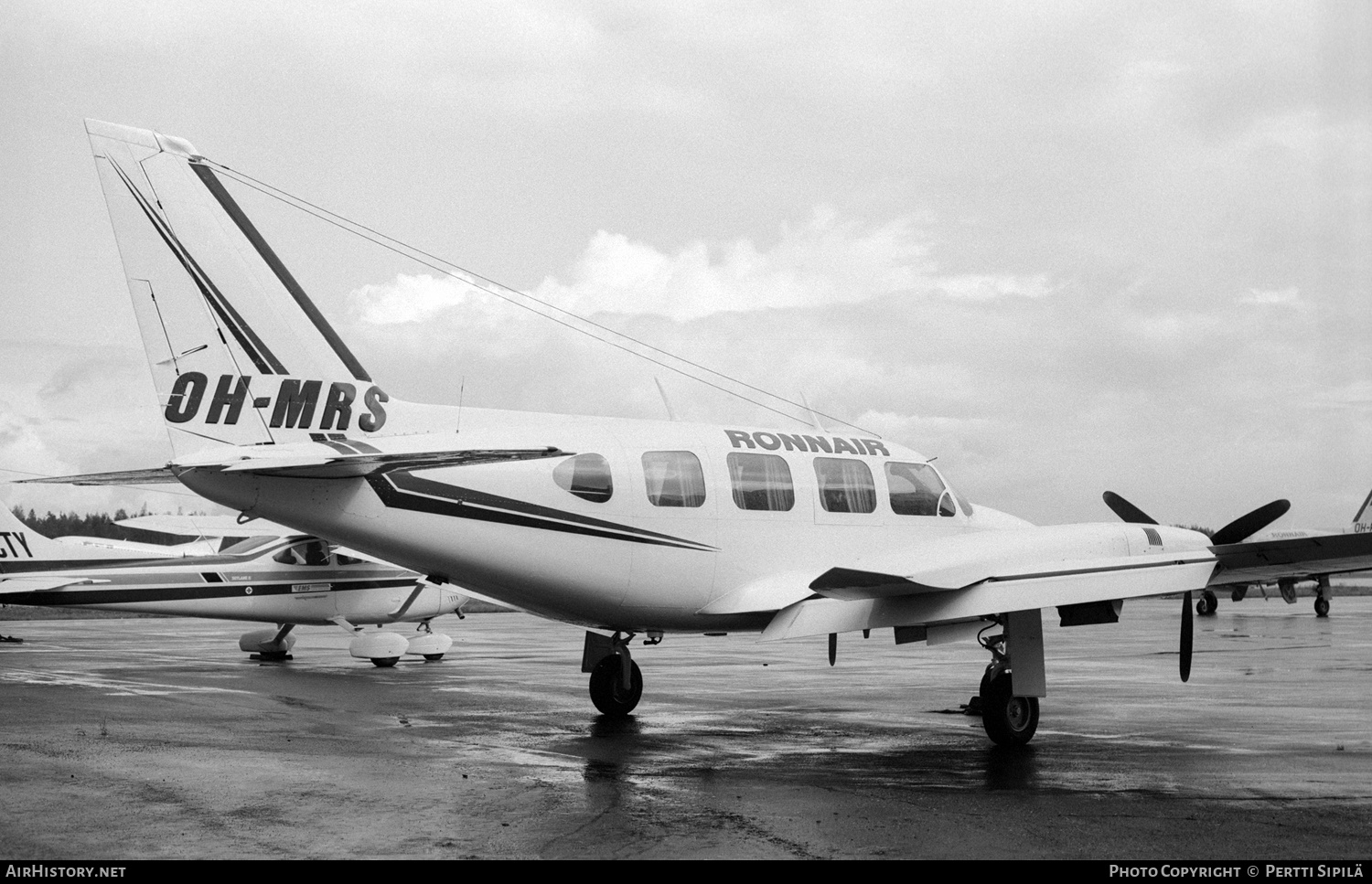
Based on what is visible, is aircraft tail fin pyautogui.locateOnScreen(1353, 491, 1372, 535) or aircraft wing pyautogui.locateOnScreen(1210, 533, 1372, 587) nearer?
aircraft wing pyautogui.locateOnScreen(1210, 533, 1372, 587)

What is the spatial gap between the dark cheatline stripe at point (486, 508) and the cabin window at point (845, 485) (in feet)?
7.60

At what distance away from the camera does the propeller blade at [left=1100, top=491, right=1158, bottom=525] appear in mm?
15828

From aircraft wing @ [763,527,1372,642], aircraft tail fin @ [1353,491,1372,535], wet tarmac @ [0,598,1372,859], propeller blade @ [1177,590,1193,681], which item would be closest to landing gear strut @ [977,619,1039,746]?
wet tarmac @ [0,598,1372,859]

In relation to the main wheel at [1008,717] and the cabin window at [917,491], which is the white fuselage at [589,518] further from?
the main wheel at [1008,717]

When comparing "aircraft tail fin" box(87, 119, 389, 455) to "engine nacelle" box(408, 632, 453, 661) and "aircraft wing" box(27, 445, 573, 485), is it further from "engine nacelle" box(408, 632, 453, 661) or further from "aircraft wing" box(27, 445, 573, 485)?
"engine nacelle" box(408, 632, 453, 661)

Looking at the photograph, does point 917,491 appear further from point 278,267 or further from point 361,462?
point 278,267

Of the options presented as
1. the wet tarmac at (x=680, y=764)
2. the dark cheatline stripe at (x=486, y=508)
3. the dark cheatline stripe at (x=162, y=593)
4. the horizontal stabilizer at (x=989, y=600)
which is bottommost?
the wet tarmac at (x=680, y=764)

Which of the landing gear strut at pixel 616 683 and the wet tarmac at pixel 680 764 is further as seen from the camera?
the landing gear strut at pixel 616 683

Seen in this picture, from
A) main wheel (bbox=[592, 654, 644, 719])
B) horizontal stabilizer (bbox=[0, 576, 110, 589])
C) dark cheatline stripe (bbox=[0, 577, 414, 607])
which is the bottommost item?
main wheel (bbox=[592, 654, 644, 719])

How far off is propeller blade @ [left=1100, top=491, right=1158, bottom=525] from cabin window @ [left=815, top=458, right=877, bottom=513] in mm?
3267

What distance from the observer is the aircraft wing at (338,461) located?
11.8m

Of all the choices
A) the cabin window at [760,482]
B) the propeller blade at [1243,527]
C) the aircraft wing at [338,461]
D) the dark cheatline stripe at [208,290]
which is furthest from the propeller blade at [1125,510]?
the dark cheatline stripe at [208,290]

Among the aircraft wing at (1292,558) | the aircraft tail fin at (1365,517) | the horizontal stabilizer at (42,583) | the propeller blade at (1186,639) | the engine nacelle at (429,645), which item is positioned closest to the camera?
the aircraft wing at (1292,558)
